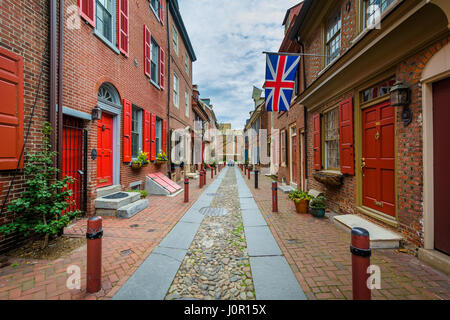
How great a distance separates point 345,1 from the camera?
536 centimetres

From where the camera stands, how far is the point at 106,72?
578 centimetres

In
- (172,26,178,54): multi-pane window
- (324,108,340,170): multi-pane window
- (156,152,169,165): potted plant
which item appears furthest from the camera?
(172,26,178,54): multi-pane window

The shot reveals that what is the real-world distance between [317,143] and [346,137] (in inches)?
64.4

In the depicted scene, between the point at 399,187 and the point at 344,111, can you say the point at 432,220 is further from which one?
the point at 344,111

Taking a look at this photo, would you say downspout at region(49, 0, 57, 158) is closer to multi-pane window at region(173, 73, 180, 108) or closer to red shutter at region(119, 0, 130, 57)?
red shutter at region(119, 0, 130, 57)

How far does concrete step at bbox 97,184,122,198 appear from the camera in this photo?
5.59m

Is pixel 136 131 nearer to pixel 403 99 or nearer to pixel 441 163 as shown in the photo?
pixel 403 99

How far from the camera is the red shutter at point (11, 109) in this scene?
10.1 ft

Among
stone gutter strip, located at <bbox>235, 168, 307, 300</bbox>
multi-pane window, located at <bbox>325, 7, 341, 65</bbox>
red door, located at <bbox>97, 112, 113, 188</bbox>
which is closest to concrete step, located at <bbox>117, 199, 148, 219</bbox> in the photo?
red door, located at <bbox>97, 112, 113, 188</bbox>

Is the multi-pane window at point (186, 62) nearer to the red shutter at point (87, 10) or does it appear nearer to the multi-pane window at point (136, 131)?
the multi-pane window at point (136, 131)

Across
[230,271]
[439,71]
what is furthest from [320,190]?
[230,271]

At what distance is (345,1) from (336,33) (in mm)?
737

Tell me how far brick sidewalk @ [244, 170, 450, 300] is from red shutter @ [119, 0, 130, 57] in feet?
23.0

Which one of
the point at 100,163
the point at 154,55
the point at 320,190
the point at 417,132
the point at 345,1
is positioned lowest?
the point at 320,190
